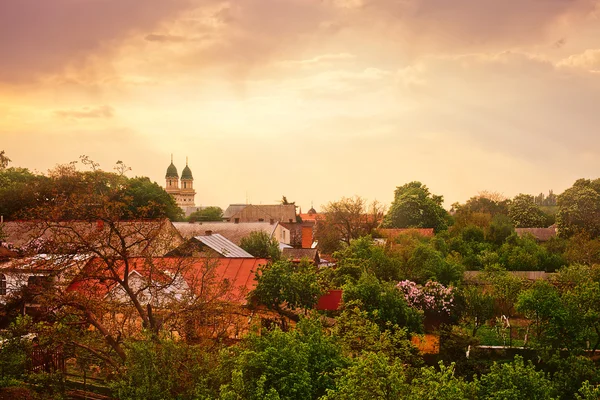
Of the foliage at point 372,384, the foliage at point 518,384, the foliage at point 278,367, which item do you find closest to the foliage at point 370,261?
the foliage at point 278,367

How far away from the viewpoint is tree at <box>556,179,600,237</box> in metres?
50.6

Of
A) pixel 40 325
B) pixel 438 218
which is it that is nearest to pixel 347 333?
pixel 40 325

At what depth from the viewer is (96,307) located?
1623 centimetres

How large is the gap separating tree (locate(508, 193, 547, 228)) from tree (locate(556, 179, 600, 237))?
51.1 ft

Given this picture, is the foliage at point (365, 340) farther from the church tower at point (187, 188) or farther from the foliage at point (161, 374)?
the church tower at point (187, 188)

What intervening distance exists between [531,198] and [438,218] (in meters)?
19.6

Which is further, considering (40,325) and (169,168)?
(169,168)

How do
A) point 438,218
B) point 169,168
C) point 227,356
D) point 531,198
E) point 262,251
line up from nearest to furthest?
point 227,356, point 262,251, point 438,218, point 531,198, point 169,168

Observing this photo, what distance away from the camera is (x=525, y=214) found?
68562 mm

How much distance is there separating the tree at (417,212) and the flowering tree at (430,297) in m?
32.1

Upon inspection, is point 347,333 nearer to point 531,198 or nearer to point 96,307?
point 96,307

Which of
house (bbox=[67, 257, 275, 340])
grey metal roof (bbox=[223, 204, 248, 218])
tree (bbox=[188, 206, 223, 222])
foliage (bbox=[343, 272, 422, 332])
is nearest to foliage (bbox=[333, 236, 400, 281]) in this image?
foliage (bbox=[343, 272, 422, 332])

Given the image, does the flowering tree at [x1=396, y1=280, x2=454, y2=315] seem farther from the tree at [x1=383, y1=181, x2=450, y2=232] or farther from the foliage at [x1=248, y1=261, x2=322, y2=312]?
the tree at [x1=383, y1=181, x2=450, y2=232]

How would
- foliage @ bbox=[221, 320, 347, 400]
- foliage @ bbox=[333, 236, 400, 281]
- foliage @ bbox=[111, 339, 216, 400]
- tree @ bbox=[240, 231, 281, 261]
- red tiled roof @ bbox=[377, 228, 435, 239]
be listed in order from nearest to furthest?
foliage @ bbox=[221, 320, 347, 400]
foliage @ bbox=[111, 339, 216, 400]
foliage @ bbox=[333, 236, 400, 281]
tree @ bbox=[240, 231, 281, 261]
red tiled roof @ bbox=[377, 228, 435, 239]
